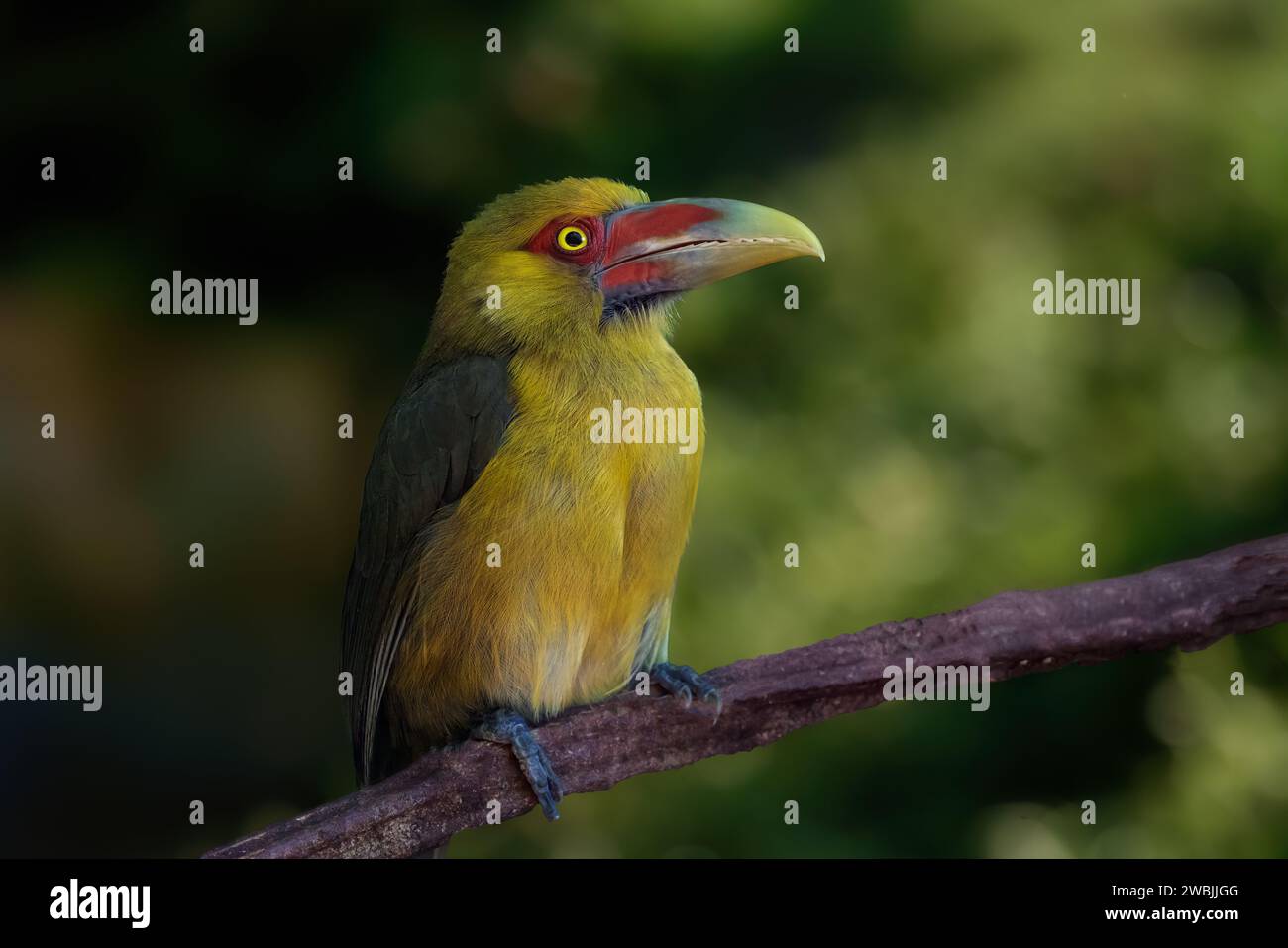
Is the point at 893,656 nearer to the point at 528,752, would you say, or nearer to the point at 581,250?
the point at 528,752

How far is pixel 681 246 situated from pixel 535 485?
2.40 ft

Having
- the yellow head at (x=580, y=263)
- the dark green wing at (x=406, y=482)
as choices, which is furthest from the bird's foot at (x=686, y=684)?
the yellow head at (x=580, y=263)

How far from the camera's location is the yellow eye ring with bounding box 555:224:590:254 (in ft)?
12.0

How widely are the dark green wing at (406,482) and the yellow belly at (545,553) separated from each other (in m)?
0.05

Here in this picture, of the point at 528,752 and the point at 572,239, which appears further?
the point at 572,239

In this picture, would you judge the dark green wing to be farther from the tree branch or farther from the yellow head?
the tree branch

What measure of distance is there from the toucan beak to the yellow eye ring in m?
0.06

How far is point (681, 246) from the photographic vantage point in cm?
361

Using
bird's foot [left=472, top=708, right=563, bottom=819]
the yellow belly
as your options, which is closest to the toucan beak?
the yellow belly

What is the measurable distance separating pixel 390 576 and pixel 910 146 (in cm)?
266

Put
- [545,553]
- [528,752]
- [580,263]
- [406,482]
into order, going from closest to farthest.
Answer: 1. [528,752]
2. [545,553]
3. [406,482]
4. [580,263]

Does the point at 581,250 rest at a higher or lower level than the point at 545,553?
higher

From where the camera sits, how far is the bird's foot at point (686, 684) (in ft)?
10.9

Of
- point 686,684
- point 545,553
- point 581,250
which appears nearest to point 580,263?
point 581,250
